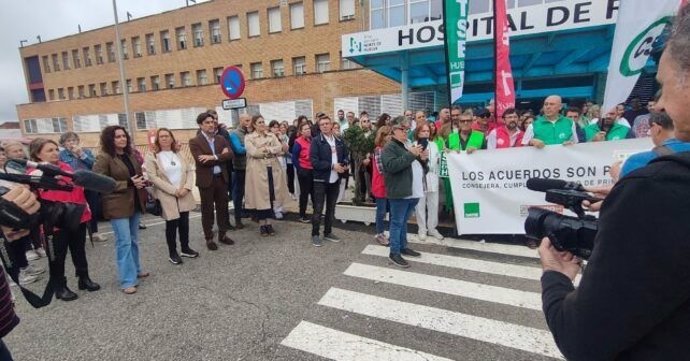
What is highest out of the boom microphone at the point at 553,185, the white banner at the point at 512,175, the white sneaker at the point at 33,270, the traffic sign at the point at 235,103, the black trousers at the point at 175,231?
the traffic sign at the point at 235,103

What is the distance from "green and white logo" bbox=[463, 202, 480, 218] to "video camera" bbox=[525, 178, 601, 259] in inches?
161

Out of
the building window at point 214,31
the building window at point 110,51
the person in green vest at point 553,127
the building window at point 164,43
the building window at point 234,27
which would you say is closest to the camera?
the person in green vest at point 553,127

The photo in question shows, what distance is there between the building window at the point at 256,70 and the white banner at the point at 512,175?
84.4 ft

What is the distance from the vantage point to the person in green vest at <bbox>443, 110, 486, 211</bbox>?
18.9 ft

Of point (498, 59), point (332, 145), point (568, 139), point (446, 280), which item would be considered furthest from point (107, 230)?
point (568, 139)

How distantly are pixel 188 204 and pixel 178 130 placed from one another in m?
25.7

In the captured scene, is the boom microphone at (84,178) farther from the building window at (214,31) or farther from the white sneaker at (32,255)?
the building window at (214,31)

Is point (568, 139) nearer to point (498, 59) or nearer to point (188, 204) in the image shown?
point (498, 59)

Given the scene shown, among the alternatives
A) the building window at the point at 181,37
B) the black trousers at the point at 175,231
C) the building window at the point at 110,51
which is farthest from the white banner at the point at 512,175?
the building window at the point at 110,51

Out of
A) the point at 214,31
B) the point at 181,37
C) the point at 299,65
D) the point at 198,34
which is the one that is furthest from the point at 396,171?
the point at 181,37

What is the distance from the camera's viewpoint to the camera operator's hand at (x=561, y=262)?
1.24 metres

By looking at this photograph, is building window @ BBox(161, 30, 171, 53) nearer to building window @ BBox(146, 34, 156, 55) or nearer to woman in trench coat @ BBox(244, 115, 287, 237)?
building window @ BBox(146, 34, 156, 55)

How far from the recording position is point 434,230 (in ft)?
19.4

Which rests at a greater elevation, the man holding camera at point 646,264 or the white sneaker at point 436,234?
the man holding camera at point 646,264
